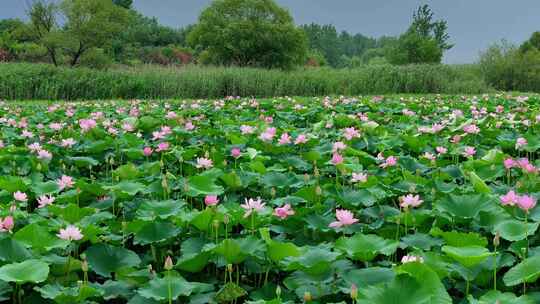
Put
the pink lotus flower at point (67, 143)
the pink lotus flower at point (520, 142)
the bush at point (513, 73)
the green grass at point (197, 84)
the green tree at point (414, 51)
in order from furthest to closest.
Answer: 1. the green tree at point (414, 51)
2. the bush at point (513, 73)
3. the green grass at point (197, 84)
4. the pink lotus flower at point (67, 143)
5. the pink lotus flower at point (520, 142)

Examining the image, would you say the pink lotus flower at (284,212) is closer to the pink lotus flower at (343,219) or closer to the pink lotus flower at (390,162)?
the pink lotus flower at (343,219)

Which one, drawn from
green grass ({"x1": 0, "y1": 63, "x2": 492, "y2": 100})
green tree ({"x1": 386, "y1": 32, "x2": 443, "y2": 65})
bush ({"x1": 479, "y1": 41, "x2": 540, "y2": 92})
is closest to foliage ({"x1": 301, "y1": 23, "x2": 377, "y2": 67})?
green tree ({"x1": 386, "y1": 32, "x2": 443, "y2": 65})

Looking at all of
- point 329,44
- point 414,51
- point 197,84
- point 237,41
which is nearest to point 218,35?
point 237,41

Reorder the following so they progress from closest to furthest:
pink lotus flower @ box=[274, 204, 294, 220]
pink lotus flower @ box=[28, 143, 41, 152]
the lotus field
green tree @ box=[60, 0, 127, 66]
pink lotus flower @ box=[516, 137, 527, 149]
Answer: the lotus field, pink lotus flower @ box=[274, 204, 294, 220], pink lotus flower @ box=[516, 137, 527, 149], pink lotus flower @ box=[28, 143, 41, 152], green tree @ box=[60, 0, 127, 66]

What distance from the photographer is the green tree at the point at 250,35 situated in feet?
78.2

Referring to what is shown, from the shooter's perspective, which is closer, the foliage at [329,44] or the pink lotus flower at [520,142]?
the pink lotus flower at [520,142]

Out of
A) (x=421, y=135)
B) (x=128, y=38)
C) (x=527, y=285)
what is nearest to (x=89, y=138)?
(x=421, y=135)

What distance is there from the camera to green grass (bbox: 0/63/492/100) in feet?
41.5

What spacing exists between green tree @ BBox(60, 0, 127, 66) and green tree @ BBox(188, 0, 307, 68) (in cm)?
397

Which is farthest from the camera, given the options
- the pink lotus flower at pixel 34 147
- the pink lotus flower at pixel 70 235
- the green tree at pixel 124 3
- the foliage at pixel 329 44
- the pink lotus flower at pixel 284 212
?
the foliage at pixel 329 44

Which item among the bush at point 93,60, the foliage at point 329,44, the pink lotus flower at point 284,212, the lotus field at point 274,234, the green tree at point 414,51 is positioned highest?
the foliage at point 329,44

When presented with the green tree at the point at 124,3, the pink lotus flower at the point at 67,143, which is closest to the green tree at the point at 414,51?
the pink lotus flower at the point at 67,143

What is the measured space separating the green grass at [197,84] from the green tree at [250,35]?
29.0ft

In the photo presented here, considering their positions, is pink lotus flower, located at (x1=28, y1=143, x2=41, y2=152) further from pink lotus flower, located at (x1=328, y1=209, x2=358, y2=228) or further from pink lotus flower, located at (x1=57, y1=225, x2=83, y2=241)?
pink lotus flower, located at (x1=328, y1=209, x2=358, y2=228)
